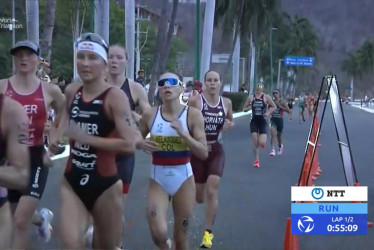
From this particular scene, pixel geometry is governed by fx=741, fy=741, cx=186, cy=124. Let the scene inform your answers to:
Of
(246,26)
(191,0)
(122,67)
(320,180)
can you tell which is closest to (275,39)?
(246,26)

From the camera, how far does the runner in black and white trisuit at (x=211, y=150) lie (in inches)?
312

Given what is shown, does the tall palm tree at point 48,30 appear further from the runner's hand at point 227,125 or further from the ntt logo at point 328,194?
the ntt logo at point 328,194

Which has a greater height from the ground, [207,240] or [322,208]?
[322,208]

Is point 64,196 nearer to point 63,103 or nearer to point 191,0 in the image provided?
point 63,103

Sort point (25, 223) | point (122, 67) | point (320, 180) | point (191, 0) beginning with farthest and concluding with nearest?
point (191, 0), point (320, 180), point (122, 67), point (25, 223)

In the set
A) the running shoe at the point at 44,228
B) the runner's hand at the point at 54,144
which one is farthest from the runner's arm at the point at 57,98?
the running shoe at the point at 44,228

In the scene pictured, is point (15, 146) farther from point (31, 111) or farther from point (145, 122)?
point (145, 122)

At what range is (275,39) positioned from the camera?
106m

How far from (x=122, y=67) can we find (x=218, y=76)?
Answer: 1759 mm

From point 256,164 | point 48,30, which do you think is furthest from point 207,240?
Answer: point 48,30

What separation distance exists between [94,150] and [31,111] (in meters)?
1.24

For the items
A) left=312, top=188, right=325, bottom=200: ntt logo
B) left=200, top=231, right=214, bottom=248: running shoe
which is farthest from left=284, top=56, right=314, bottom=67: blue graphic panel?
left=312, top=188, right=325, bottom=200: ntt logo

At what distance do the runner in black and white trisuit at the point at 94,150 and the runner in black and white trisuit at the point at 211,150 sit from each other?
2.62m

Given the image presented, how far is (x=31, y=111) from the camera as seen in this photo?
617 cm
